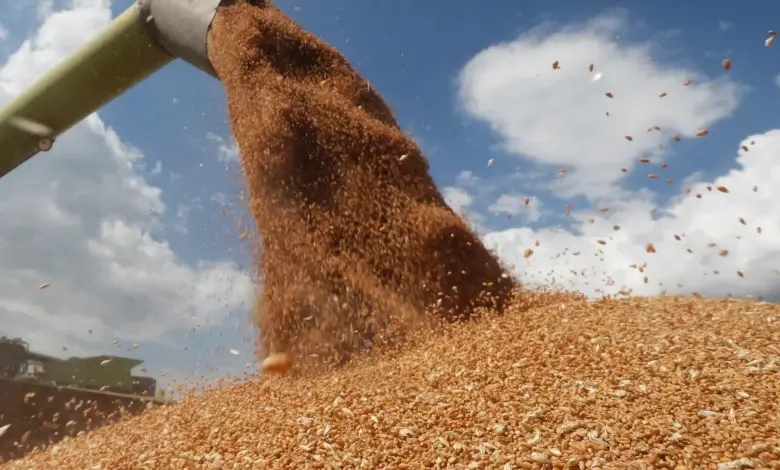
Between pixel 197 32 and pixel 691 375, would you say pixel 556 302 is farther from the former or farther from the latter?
pixel 197 32

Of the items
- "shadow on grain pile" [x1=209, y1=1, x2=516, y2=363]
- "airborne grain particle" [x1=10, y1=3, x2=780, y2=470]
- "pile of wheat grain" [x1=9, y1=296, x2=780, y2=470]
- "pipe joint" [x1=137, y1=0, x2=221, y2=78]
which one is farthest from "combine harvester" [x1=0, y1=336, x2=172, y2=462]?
"pipe joint" [x1=137, y1=0, x2=221, y2=78]

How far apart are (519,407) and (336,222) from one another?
220 centimetres

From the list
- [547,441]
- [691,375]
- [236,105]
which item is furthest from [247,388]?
[691,375]

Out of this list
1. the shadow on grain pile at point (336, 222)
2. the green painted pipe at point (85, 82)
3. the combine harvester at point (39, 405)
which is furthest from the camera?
the combine harvester at point (39, 405)

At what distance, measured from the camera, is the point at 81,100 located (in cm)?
575

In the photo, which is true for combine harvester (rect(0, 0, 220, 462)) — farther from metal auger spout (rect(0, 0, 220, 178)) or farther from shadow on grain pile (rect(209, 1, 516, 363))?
shadow on grain pile (rect(209, 1, 516, 363))

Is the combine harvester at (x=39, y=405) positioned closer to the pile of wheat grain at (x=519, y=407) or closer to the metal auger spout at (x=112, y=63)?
the pile of wheat grain at (x=519, y=407)

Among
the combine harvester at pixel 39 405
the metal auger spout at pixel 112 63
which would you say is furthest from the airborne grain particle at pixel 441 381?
the combine harvester at pixel 39 405

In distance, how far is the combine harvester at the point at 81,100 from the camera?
550 cm

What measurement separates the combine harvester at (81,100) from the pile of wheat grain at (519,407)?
6.14 ft

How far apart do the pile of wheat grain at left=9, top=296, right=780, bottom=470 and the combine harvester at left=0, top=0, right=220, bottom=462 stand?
6.14 feet

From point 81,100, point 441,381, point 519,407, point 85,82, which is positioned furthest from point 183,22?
point 519,407

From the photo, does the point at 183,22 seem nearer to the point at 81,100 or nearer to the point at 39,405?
the point at 81,100

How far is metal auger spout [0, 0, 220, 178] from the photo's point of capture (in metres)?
5.48
